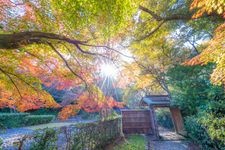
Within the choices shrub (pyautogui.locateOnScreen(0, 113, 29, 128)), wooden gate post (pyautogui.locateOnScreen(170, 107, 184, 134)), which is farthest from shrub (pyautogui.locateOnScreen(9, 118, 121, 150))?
shrub (pyautogui.locateOnScreen(0, 113, 29, 128))

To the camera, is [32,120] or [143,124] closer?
[143,124]

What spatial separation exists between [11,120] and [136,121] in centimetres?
1231

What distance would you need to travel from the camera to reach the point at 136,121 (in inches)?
529

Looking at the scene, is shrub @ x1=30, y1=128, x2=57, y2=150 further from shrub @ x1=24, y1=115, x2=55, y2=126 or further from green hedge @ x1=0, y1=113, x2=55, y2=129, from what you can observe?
shrub @ x1=24, y1=115, x2=55, y2=126

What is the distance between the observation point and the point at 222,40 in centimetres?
448

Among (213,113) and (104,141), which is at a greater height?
(213,113)

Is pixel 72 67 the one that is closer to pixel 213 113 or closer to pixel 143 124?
pixel 213 113

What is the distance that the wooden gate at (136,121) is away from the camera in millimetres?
13242

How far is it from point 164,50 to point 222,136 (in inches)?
326

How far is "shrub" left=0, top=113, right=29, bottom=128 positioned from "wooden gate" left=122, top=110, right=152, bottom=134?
11.4m

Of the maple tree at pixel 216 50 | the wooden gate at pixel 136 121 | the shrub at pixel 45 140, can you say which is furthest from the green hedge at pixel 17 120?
the maple tree at pixel 216 50

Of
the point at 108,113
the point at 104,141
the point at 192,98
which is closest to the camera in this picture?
the point at 104,141

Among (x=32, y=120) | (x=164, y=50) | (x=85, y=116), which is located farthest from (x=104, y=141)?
(x=85, y=116)

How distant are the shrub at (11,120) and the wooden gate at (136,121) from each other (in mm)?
11423
